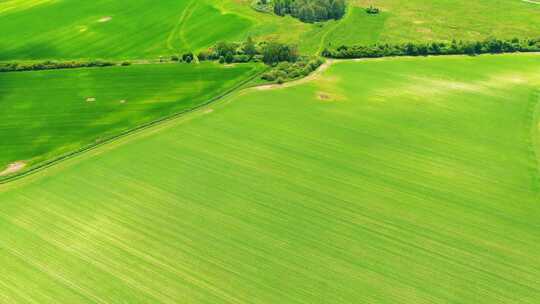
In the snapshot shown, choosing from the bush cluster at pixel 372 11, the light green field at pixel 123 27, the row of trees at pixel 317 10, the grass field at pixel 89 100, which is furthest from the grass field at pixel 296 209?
the bush cluster at pixel 372 11

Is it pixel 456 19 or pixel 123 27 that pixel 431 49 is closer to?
pixel 456 19

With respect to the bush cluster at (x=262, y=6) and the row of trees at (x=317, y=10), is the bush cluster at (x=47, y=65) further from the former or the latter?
the row of trees at (x=317, y=10)

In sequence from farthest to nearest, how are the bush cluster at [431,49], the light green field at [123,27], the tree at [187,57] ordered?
the light green field at [123,27], the bush cluster at [431,49], the tree at [187,57]

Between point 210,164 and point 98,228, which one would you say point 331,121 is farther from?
point 98,228

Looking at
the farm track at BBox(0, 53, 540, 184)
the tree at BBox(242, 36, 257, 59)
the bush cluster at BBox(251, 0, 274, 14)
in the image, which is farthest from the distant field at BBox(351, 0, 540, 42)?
the tree at BBox(242, 36, 257, 59)

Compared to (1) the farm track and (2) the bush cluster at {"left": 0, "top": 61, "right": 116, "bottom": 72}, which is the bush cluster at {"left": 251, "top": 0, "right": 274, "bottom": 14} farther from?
(2) the bush cluster at {"left": 0, "top": 61, "right": 116, "bottom": 72}

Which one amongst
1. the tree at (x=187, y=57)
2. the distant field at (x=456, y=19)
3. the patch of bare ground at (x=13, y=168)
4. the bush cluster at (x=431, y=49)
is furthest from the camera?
the distant field at (x=456, y=19)
